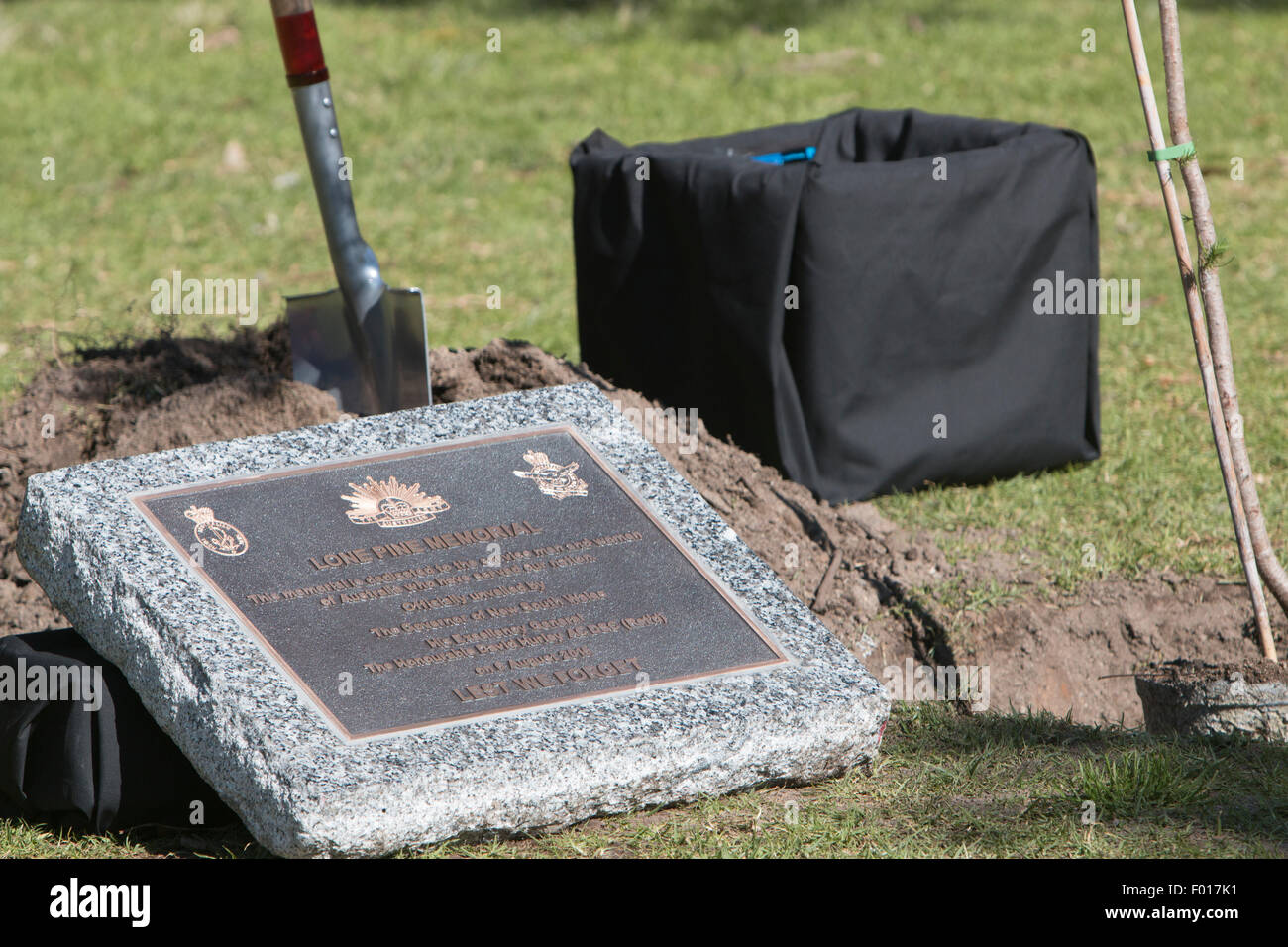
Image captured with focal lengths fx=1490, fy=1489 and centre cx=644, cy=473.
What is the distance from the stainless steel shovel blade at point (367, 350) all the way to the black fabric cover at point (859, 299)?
77cm

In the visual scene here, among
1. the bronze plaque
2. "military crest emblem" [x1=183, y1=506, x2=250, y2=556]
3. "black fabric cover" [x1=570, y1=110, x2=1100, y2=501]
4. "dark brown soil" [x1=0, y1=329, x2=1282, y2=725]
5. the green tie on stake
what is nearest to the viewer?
the bronze plaque

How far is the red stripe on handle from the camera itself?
4078 mm

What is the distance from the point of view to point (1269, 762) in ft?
9.73

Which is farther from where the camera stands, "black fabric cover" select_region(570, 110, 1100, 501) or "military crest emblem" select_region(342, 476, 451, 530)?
"black fabric cover" select_region(570, 110, 1100, 501)

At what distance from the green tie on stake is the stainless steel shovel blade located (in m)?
1.96

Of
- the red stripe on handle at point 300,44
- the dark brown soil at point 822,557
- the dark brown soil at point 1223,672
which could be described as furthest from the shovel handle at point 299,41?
the dark brown soil at point 1223,672

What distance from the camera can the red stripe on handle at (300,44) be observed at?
161 inches

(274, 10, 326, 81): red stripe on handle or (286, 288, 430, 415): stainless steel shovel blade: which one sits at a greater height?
(274, 10, 326, 81): red stripe on handle

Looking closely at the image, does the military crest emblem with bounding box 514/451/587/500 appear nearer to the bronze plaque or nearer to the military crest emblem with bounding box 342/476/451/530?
the bronze plaque

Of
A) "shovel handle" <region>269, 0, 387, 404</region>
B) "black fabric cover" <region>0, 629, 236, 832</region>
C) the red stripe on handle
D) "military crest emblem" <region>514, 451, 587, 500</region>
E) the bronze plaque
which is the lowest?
"black fabric cover" <region>0, 629, 236, 832</region>

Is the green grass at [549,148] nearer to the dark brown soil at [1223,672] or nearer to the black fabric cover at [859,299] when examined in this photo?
the black fabric cover at [859,299]

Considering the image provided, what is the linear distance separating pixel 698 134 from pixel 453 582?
18.0 feet

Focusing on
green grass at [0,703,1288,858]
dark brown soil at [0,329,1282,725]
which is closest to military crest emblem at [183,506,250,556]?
green grass at [0,703,1288,858]
